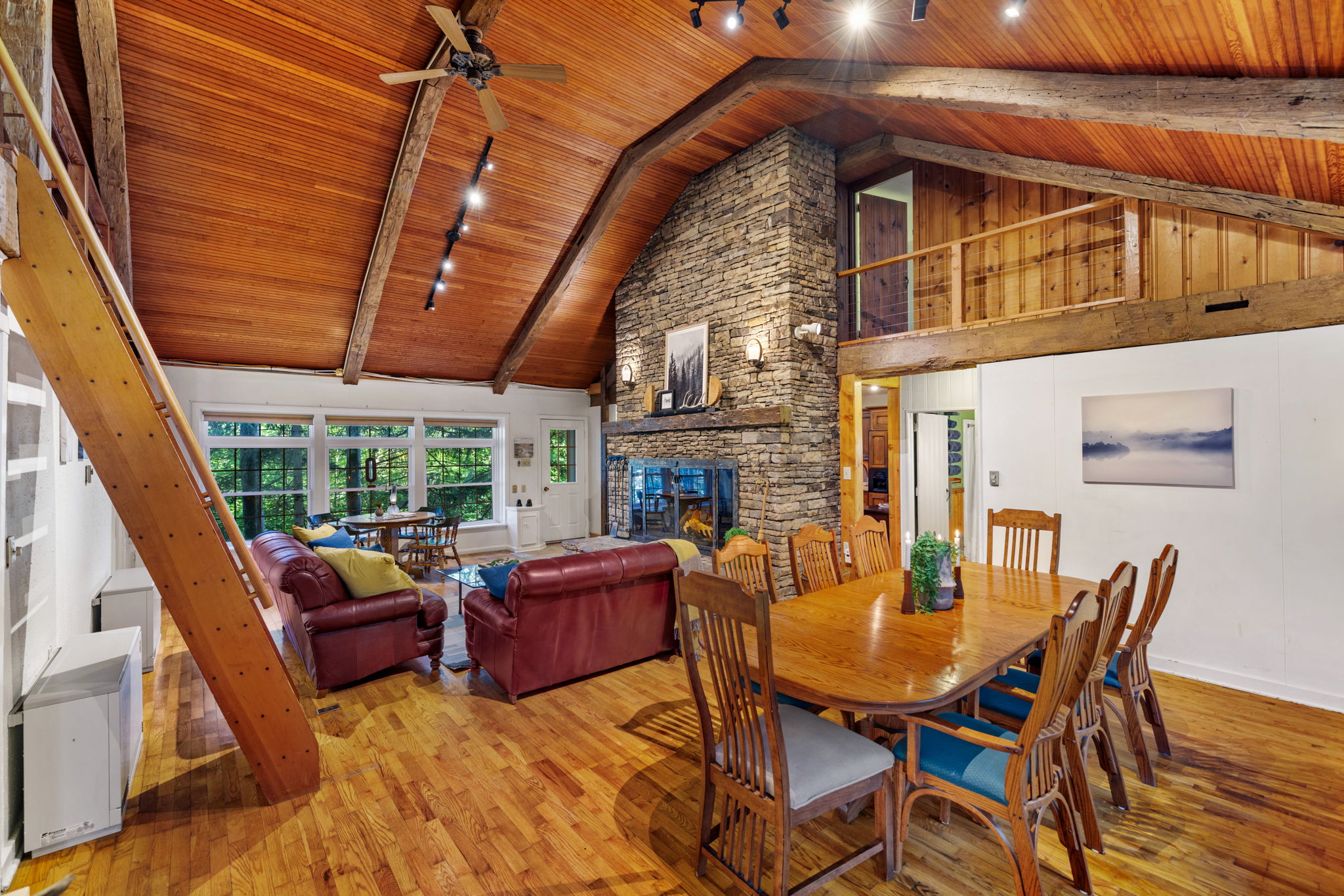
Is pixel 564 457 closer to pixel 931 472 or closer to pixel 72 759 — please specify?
pixel 931 472

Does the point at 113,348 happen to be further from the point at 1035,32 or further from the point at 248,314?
the point at 248,314

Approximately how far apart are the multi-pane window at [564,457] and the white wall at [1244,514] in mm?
7536

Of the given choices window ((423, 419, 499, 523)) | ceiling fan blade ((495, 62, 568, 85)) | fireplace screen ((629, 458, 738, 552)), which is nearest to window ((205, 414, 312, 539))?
window ((423, 419, 499, 523))

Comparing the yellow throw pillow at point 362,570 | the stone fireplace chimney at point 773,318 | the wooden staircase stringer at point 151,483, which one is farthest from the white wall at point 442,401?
the wooden staircase stringer at point 151,483

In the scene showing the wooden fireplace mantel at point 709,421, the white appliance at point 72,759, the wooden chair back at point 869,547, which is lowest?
the white appliance at point 72,759

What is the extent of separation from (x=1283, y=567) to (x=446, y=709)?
519 centimetres

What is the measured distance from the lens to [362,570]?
391cm

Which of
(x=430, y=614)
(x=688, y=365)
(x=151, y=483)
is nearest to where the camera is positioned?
(x=151, y=483)

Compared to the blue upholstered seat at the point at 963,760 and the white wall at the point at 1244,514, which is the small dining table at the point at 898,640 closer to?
the blue upholstered seat at the point at 963,760

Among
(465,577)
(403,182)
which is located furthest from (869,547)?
(403,182)

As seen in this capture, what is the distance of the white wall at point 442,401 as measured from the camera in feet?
24.1

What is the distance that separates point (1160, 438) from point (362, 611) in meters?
5.48

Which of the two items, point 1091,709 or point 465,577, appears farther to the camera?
point 465,577

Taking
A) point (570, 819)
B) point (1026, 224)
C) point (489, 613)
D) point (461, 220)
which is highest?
point (461, 220)
